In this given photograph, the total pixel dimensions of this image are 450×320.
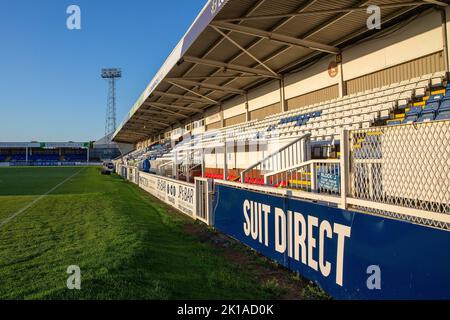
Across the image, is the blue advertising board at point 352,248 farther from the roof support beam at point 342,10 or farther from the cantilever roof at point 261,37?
the cantilever roof at point 261,37

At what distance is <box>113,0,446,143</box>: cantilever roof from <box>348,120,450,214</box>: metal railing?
732 centimetres

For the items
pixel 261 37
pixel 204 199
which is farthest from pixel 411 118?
pixel 261 37

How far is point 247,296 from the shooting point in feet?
13.2

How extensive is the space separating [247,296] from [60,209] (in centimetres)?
863

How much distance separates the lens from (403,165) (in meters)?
3.34

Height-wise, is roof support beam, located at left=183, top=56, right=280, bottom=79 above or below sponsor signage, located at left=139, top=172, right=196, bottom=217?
above

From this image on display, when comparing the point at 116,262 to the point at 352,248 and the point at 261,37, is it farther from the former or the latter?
the point at 261,37

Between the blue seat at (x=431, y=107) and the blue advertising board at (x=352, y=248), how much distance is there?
4824mm

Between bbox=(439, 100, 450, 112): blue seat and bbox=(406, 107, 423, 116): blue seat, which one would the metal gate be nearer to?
bbox=(406, 107, 423, 116): blue seat

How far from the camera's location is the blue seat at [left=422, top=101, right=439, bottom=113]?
772 cm

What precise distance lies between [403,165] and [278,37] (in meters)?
10.1

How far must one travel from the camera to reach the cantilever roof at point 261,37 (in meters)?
10.2

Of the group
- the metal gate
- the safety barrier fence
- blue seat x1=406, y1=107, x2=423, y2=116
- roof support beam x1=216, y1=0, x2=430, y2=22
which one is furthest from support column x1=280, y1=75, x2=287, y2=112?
the safety barrier fence

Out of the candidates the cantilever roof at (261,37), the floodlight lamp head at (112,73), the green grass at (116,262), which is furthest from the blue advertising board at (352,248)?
the floodlight lamp head at (112,73)
